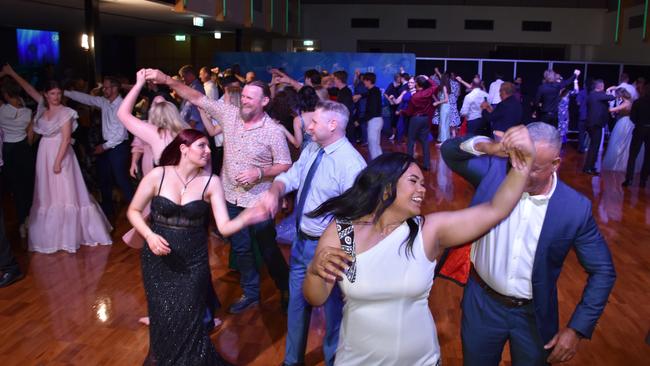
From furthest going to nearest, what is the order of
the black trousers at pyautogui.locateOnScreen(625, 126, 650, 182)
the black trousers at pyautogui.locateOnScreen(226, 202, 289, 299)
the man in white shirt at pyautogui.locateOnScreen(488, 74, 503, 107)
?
the man in white shirt at pyautogui.locateOnScreen(488, 74, 503, 107), the black trousers at pyautogui.locateOnScreen(625, 126, 650, 182), the black trousers at pyautogui.locateOnScreen(226, 202, 289, 299)

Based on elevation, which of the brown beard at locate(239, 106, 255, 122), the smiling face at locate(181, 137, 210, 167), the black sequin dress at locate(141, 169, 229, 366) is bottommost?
the black sequin dress at locate(141, 169, 229, 366)

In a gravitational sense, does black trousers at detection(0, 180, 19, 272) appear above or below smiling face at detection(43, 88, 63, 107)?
below

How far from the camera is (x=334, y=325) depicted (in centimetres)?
338

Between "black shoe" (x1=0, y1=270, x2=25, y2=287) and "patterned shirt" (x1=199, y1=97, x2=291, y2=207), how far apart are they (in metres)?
1.91

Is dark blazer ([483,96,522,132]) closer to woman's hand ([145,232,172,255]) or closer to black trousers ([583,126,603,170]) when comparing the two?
black trousers ([583,126,603,170])

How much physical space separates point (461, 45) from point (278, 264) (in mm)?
16912

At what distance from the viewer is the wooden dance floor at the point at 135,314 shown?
12.1 feet

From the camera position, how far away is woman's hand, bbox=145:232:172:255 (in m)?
2.89

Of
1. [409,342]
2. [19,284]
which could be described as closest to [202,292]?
[409,342]

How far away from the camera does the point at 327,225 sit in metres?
2.82

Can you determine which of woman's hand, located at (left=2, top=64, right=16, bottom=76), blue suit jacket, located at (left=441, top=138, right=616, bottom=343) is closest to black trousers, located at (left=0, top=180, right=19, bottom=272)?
woman's hand, located at (left=2, top=64, right=16, bottom=76)

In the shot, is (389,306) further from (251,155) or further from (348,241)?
(251,155)

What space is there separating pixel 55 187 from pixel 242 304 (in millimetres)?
2279

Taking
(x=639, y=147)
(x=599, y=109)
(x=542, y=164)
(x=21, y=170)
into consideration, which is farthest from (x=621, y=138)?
(x=542, y=164)
